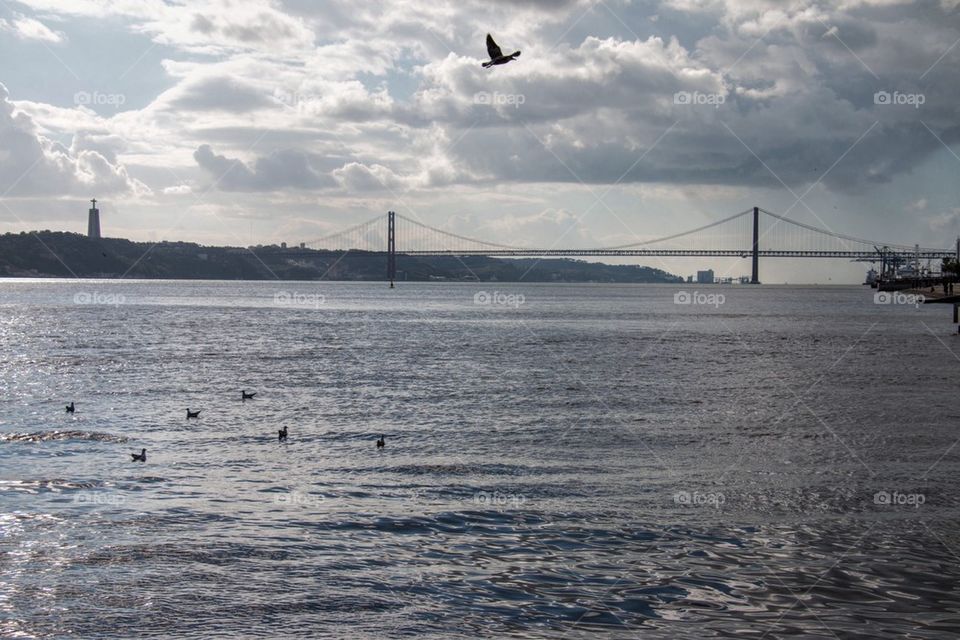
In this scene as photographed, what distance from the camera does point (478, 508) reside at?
14656mm

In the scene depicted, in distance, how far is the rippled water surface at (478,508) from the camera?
A: 1032 cm

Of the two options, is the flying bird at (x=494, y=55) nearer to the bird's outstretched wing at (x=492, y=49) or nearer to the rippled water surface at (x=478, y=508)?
the bird's outstretched wing at (x=492, y=49)

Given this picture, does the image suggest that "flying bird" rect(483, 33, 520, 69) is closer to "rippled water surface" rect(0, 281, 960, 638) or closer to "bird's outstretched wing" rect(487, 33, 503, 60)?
"bird's outstretched wing" rect(487, 33, 503, 60)

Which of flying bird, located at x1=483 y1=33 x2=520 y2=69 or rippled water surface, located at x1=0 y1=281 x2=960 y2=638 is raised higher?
flying bird, located at x1=483 y1=33 x2=520 y2=69

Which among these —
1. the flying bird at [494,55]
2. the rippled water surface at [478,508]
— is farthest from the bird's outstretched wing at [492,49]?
the rippled water surface at [478,508]

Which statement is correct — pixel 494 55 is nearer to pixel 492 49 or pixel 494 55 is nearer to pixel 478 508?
pixel 492 49

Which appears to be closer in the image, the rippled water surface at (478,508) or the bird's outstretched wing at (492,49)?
the rippled water surface at (478,508)

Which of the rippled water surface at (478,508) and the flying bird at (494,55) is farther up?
the flying bird at (494,55)

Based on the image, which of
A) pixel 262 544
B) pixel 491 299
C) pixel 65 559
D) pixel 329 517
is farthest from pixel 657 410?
pixel 491 299

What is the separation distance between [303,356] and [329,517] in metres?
31.9

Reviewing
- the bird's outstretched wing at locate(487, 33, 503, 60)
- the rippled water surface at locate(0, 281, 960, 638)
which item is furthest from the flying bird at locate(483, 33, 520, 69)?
the rippled water surface at locate(0, 281, 960, 638)

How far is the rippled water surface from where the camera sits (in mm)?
10320

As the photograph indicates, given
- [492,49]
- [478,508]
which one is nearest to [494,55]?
[492,49]

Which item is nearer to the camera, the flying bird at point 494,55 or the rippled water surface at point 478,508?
the rippled water surface at point 478,508
